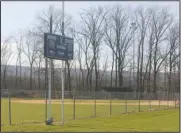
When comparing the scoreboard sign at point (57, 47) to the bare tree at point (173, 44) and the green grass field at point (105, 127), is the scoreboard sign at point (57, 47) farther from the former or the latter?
the bare tree at point (173, 44)

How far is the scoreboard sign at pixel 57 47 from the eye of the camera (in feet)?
72.6

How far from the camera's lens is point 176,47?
9750 centimetres

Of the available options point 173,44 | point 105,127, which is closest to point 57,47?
point 105,127

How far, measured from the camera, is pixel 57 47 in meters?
22.8

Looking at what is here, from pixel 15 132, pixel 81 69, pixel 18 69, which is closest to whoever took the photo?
pixel 15 132

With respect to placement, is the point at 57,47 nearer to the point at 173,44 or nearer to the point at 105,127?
the point at 105,127

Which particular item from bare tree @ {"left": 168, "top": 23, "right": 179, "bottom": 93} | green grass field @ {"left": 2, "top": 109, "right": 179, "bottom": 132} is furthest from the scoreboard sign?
bare tree @ {"left": 168, "top": 23, "right": 179, "bottom": 93}

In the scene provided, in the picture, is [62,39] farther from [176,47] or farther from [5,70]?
[5,70]

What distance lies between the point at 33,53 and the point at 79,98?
111 ft

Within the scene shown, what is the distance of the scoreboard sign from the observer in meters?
22.1

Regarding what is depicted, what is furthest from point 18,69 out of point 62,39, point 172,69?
point 62,39

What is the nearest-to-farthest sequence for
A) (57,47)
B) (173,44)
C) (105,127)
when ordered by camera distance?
1. (105,127)
2. (57,47)
3. (173,44)

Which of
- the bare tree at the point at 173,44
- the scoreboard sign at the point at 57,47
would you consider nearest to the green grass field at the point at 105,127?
the scoreboard sign at the point at 57,47

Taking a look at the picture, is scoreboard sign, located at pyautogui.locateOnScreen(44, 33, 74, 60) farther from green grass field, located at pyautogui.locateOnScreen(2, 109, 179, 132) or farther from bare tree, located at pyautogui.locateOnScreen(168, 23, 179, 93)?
bare tree, located at pyautogui.locateOnScreen(168, 23, 179, 93)
